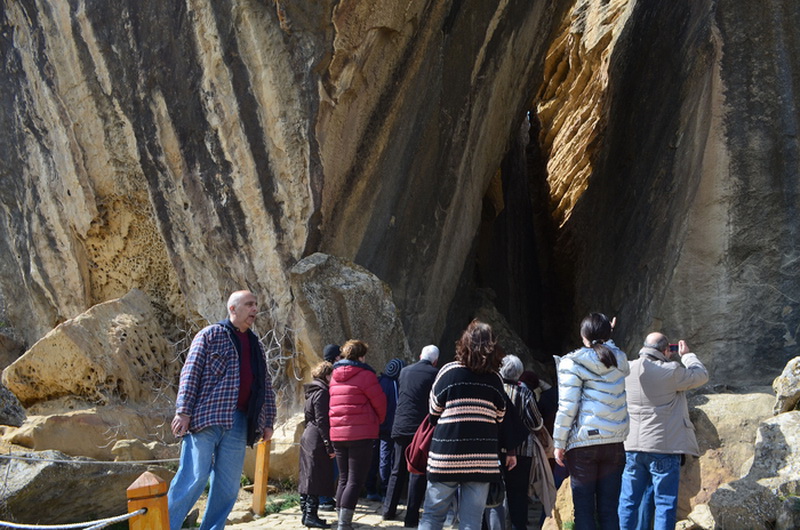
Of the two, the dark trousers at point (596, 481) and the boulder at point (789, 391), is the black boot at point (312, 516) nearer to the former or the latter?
the dark trousers at point (596, 481)

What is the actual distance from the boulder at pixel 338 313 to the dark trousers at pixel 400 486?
2058 millimetres

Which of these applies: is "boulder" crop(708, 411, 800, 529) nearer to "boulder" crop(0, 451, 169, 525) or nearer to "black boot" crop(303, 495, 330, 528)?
"black boot" crop(303, 495, 330, 528)

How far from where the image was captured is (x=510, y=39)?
11812 millimetres

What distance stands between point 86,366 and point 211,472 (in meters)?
4.89

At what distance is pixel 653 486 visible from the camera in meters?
4.95

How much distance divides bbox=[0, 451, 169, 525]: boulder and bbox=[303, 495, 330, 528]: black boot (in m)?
1.27

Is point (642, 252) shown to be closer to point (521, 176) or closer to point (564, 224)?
point (564, 224)

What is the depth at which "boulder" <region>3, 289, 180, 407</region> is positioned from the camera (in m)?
8.87

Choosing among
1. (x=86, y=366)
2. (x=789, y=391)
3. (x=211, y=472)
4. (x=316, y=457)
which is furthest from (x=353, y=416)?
(x=86, y=366)

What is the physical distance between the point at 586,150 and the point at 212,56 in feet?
28.2

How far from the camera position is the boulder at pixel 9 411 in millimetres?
7859

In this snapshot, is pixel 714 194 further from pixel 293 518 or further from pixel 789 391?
pixel 293 518

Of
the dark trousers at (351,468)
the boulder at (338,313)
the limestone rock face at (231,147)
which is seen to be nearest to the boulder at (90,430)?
the limestone rock face at (231,147)

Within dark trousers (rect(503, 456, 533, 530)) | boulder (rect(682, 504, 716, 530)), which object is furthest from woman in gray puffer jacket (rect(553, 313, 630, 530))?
boulder (rect(682, 504, 716, 530))
